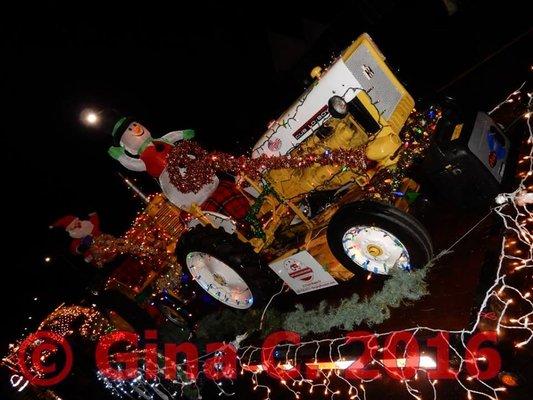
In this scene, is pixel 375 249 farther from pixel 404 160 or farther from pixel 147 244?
pixel 147 244

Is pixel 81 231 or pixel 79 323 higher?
pixel 81 231

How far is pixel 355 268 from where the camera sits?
152 inches

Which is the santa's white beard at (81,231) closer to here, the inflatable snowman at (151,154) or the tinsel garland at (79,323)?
the tinsel garland at (79,323)

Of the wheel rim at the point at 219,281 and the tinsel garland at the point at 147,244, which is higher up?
the tinsel garland at the point at 147,244

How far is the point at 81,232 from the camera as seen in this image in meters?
7.83

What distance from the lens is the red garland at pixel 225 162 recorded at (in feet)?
12.1

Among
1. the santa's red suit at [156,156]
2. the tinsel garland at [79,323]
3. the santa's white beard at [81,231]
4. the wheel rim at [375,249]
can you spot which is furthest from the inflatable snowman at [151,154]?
the tinsel garland at [79,323]

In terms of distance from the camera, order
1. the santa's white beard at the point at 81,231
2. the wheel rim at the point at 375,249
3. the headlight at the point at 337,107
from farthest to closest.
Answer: the santa's white beard at the point at 81,231, the wheel rim at the point at 375,249, the headlight at the point at 337,107

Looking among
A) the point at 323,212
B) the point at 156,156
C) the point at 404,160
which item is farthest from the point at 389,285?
the point at 156,156

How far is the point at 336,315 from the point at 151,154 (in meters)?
3.24

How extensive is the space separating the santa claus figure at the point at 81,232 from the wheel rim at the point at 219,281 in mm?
3241

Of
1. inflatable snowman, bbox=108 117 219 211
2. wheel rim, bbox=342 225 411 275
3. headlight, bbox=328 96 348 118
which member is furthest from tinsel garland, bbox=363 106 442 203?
inflatable snowman, bbox=108 117 219 211

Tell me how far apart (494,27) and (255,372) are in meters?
6.92

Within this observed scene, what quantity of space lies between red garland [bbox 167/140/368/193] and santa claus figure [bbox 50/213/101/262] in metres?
3.58
